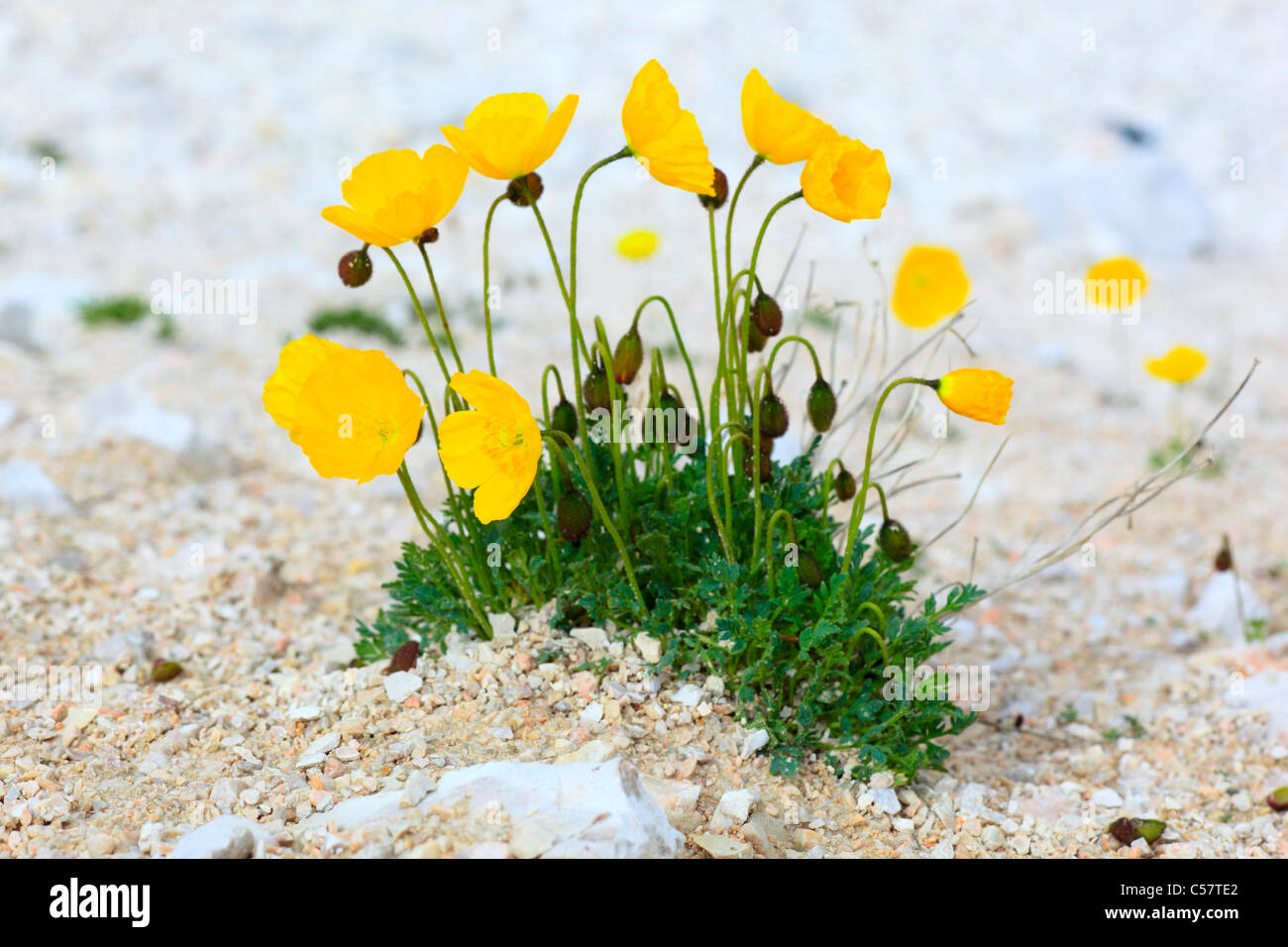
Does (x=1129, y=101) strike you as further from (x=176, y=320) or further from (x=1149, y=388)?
(x=176, y=320)

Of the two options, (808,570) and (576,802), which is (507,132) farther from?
(576,802)

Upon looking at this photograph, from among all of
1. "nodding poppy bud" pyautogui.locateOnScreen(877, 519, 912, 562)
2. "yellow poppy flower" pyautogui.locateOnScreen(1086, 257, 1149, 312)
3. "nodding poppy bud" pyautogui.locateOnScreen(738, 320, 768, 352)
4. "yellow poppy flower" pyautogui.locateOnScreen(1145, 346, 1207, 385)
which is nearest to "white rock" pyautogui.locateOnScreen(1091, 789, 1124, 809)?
"nodding poppy bud" pyautogui.locateOnScreen(877, 519, 912, 562)

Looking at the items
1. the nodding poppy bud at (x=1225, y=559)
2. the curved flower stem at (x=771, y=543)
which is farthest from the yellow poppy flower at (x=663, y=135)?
the nodding poppy bud at (x=1225, y=559)

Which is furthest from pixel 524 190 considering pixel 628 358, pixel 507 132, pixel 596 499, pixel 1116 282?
pixel 1116 282

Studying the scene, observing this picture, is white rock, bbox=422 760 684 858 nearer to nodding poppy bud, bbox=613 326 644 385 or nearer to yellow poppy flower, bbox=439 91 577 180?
nodding poppy bud, bbox=613 326 644 385

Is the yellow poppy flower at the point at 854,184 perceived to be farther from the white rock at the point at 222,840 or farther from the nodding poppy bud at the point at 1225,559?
the nodding poppy bud at the point at 1225,559
